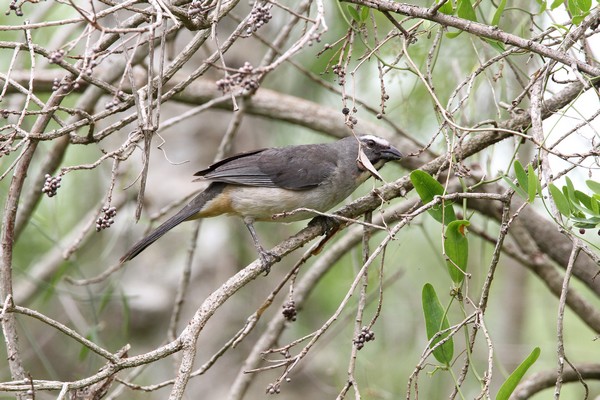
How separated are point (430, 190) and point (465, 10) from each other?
2.32 feet

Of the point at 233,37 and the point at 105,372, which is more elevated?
the point at 233,37

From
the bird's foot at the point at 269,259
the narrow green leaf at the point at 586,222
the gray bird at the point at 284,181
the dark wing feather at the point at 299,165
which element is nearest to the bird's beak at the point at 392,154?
the gray bird at the point at 284,181

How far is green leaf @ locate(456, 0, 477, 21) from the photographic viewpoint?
2873 millimetres

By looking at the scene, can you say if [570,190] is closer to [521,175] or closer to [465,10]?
[521,175]

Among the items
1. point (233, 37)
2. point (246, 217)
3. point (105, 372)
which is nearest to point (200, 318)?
point (105, 372)

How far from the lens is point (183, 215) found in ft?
16.2

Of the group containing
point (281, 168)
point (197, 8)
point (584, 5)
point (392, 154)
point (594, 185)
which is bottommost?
point (594, 185)

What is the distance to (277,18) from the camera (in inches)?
287

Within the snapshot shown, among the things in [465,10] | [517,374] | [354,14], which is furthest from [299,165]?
[517,374]

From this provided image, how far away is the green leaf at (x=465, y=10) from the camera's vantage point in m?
2.87

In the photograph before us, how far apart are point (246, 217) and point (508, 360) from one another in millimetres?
2758

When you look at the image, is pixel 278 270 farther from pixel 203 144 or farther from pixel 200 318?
pixel 200 318

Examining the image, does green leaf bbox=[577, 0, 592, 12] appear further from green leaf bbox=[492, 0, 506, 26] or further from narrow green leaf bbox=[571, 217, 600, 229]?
narrow green leaf bbox=[571, 217, 600, 229]

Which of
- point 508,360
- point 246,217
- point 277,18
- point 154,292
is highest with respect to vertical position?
point 277,18
